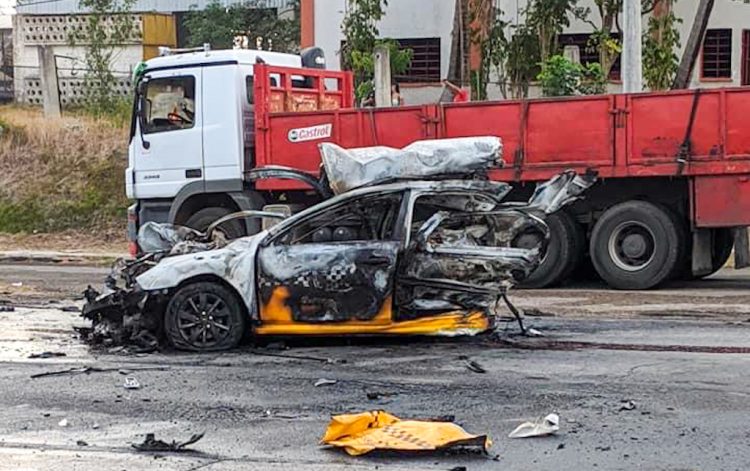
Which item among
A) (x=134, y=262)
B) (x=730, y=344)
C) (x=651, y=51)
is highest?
(x=651, y=51)

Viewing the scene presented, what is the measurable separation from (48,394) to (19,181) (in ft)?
60.0

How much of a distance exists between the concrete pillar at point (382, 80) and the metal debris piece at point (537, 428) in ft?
46.9

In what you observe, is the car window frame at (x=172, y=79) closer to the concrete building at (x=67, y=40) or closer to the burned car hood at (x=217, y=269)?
the burned car hood at (x=217, y=269)

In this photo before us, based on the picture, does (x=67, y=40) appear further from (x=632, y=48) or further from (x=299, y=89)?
(x=632, y=48)

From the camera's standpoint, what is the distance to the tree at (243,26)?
1522 inches

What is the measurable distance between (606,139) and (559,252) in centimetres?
158

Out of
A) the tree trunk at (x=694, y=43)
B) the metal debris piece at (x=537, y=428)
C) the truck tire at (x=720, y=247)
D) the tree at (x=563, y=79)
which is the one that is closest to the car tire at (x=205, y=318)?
the metal debris piece at (x=537, y=428)

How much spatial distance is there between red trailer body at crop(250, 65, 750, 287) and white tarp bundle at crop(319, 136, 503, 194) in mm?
4261

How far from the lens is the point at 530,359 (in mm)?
9680

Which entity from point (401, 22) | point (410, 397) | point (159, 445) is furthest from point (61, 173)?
point (159, 445)

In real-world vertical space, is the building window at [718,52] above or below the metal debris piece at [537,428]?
above

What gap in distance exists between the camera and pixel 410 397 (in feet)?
27.1

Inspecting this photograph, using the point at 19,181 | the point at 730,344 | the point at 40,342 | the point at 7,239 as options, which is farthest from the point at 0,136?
the point at 730,344

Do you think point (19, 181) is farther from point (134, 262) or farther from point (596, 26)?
point (134, 262)
